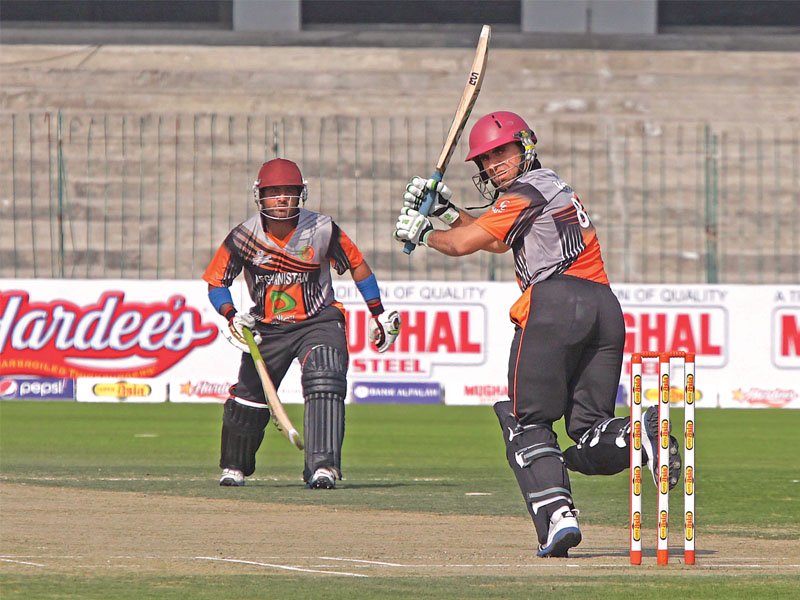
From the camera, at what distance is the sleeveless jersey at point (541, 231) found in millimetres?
7066

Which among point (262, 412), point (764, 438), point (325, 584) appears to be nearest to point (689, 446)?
point (325, 584)

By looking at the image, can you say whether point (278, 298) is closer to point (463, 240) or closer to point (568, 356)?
point (463, 240)

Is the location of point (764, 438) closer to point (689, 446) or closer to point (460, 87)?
point (689, 446)

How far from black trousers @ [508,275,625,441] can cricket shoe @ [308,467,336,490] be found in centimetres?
312

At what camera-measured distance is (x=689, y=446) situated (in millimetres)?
6328

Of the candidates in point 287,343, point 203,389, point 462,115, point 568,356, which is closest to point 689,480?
point 568,356

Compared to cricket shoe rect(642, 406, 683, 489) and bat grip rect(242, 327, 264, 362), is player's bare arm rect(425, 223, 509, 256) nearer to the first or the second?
cricket shoe rect(642, 406, 683, 489)

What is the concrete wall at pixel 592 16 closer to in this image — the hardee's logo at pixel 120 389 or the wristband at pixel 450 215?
the hardee's logo at pixel 120 389

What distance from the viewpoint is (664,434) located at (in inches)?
251

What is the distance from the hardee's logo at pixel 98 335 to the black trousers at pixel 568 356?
12.0 metres

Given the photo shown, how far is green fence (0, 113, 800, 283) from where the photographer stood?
22.7m

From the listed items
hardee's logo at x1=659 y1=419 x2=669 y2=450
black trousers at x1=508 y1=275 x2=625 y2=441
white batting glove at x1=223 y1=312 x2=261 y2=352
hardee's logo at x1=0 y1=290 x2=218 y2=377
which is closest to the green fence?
hardee's logo at x1=0 y1=290 x2=218 y2=377

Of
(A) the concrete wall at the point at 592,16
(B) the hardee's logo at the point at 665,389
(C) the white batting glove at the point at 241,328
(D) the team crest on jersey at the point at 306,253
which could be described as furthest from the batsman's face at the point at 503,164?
(A) the concrete wall at the point at 592,16

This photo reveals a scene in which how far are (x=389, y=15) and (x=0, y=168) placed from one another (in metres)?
7.79
